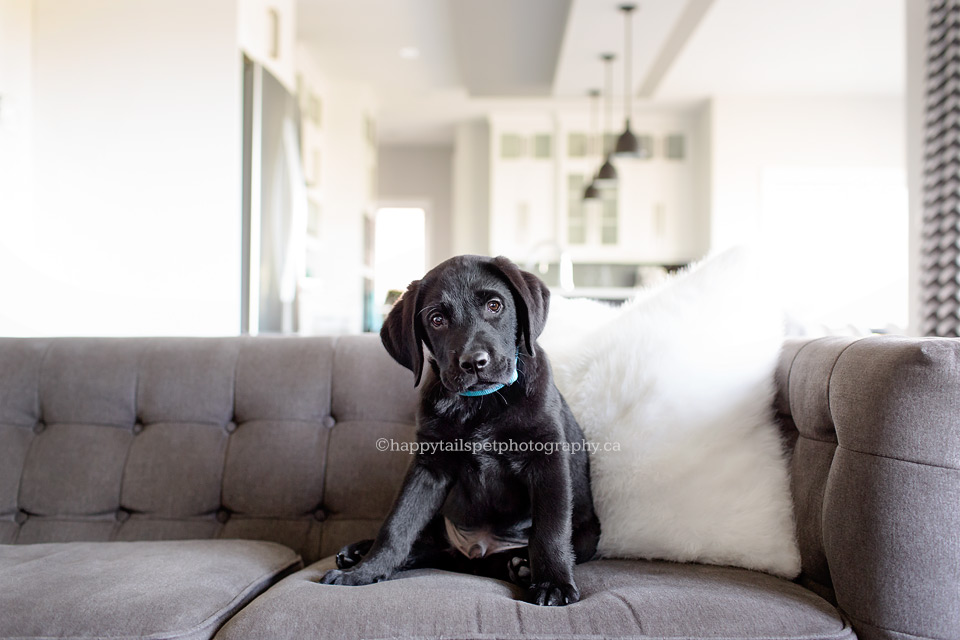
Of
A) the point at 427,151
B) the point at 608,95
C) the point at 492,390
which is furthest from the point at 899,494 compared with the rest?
the point at 427,151

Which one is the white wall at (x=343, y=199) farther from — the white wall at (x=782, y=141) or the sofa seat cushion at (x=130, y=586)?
the sofa seat cushion at (x=130, y=586)

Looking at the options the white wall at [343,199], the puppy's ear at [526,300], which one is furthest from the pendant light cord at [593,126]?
the puppy's ear at [526,300]

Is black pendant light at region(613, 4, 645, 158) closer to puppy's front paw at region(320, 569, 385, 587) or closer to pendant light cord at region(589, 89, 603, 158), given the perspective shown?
pendant light cord at region(589, 89, 603, 158)

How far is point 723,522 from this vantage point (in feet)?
4.40

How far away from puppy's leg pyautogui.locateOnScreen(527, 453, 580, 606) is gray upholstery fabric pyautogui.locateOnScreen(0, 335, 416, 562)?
508 mm

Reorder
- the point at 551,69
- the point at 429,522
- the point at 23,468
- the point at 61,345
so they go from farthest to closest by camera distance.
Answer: the point at 551,69 < the point at 61,345 < the point at 23,468 < the point at 429,522

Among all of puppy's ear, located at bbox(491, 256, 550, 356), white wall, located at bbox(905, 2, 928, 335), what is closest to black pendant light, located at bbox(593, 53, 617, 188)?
white wall, located at bbox(905, 2, 928, 335)

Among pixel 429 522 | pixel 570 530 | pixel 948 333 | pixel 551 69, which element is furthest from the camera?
pixel 551 69

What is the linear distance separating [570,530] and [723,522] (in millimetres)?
316

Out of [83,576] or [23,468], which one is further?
[23,468]

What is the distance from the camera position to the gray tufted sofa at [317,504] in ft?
3.46

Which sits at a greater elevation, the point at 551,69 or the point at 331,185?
the point at 551,69

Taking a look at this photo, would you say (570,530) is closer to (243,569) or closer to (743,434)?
(743,434)

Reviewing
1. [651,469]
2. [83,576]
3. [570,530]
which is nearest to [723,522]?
[651,469]
